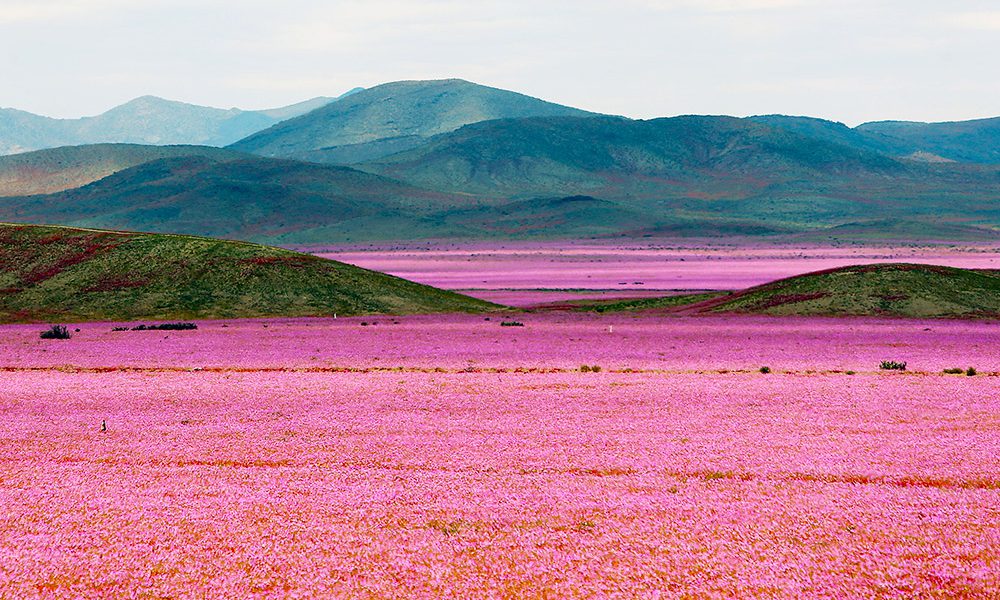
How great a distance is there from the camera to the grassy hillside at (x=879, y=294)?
47.0 m

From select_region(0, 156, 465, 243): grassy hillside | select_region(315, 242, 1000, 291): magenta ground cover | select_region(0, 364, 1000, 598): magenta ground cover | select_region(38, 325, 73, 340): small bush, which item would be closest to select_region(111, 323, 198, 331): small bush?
select_region(38, 325, 73, 340): small bush

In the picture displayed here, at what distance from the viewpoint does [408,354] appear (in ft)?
110

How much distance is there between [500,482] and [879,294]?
3818cm

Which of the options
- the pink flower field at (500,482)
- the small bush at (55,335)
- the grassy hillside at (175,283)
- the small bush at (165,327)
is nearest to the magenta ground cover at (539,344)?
the small bush at (55,335)

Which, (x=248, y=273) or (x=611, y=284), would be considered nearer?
(x=248, y=273)

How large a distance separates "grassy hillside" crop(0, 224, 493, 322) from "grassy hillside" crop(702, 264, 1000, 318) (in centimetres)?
1613

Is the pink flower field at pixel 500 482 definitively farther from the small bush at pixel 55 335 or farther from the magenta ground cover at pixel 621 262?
the magenta ground cover at pixel 621 262

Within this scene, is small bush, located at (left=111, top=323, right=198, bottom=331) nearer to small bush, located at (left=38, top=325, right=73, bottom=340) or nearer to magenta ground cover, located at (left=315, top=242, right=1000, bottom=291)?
small bush, located at (left=38, top=325, right=73, bottom=340)

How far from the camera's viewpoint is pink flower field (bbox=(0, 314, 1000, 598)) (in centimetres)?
1140

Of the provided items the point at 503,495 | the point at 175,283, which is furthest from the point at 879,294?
the point at 503,495

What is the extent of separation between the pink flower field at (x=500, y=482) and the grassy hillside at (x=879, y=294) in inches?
721

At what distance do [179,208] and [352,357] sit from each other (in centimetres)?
15299

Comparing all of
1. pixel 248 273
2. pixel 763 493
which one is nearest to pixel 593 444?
pixel 763 493

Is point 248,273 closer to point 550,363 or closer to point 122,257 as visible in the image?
point 122,257
